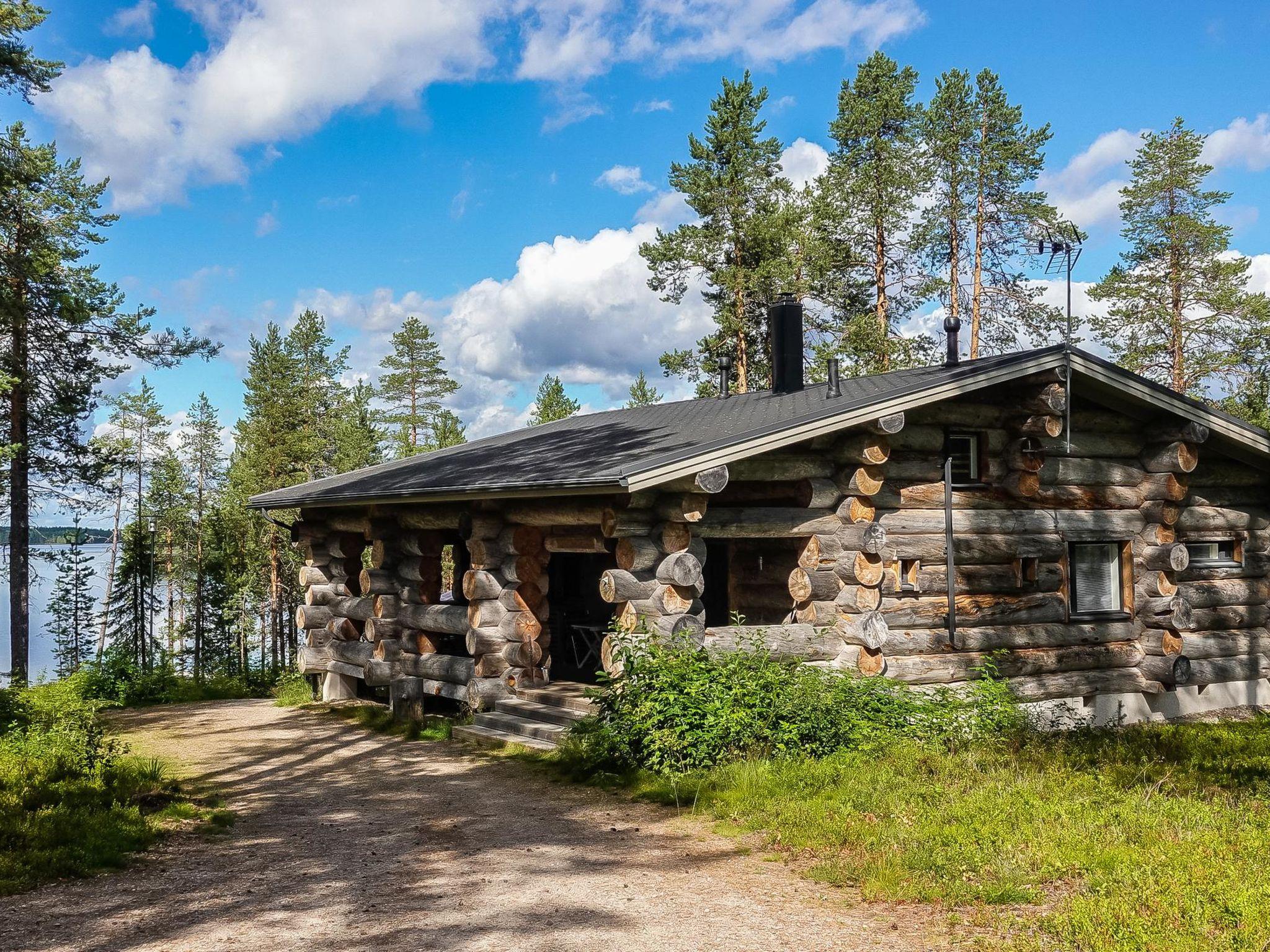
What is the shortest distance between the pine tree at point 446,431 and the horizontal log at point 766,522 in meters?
32.5

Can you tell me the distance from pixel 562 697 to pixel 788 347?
6.56 metres

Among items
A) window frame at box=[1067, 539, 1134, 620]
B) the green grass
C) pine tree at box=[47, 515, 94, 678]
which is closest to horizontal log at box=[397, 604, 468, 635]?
the green grass

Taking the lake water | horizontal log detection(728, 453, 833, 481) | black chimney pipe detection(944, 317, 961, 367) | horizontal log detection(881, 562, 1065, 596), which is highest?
black chimney pipe detection(944, 317, 961, 367)

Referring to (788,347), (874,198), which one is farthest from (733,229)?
(788,347)

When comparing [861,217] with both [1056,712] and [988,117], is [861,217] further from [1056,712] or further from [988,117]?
[1056,712]

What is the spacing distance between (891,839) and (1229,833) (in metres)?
2.12

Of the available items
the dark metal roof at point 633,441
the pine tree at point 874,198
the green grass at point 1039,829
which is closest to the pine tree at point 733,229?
the pine tree at point 874,198

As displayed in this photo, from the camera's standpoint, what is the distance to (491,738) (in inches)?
477

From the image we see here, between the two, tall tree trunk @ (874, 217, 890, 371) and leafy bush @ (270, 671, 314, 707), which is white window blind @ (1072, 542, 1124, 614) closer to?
leafy bush @ (270, 671, 314, 707)

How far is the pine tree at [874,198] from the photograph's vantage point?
91.4 feet

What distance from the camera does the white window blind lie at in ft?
45.9

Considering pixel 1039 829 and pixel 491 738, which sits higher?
pixel 1039 829

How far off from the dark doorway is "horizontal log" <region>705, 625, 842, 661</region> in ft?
11.9

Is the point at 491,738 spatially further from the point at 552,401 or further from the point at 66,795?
the point at 552,401
